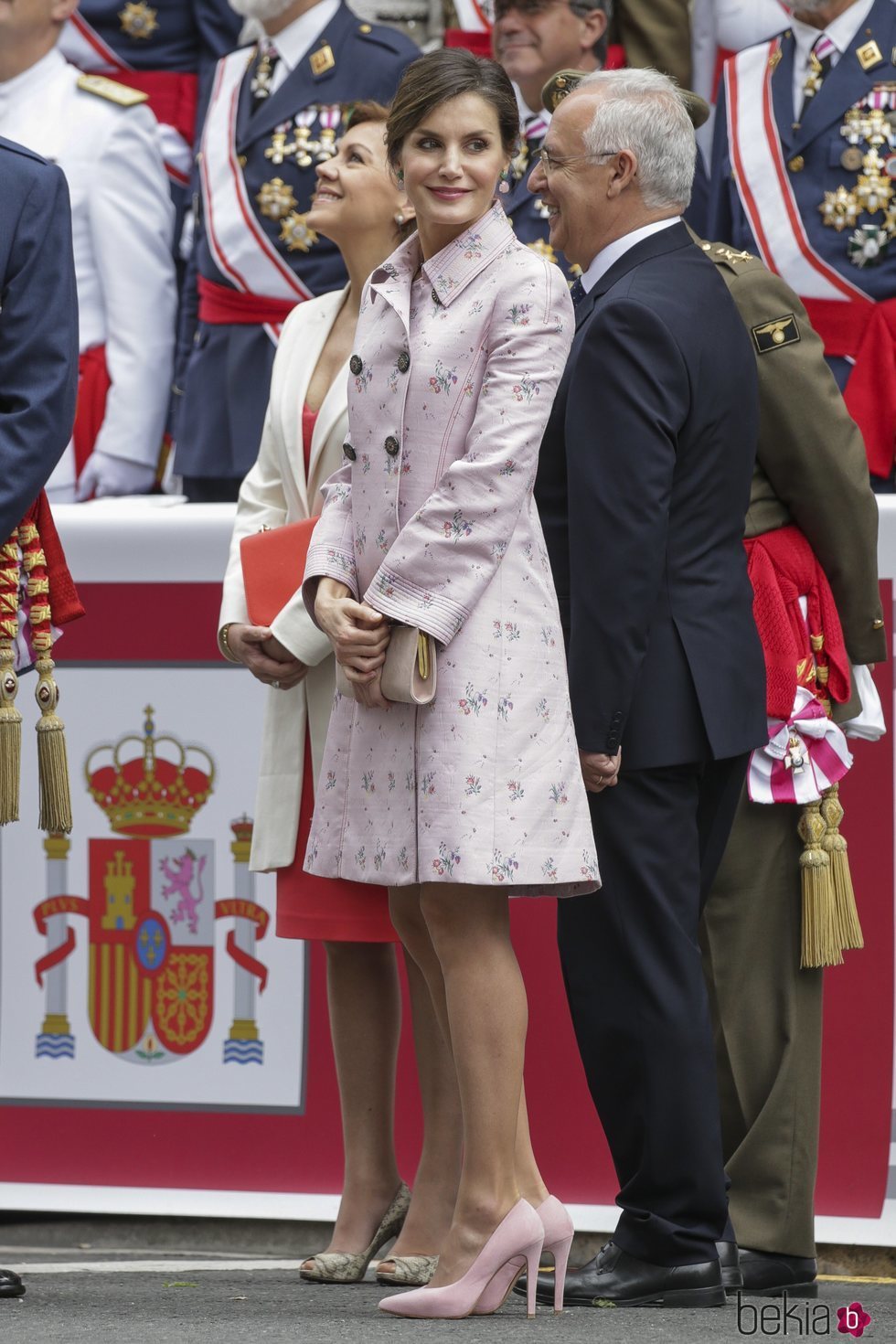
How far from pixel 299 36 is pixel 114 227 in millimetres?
597

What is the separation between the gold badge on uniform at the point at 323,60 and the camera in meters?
4.86

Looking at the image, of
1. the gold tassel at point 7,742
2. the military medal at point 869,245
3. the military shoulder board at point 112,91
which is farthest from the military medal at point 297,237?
the gold tassel at point 7,742

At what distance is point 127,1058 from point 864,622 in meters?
1.51

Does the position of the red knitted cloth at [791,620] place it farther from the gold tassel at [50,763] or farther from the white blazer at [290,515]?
the gold tassel at [50,763]

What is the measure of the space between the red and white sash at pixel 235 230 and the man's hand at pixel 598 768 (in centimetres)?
216

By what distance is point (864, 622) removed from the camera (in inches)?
134

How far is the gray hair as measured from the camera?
9.94 feet

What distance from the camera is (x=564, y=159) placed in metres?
3.07

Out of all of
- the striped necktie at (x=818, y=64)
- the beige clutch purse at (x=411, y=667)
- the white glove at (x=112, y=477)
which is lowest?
the beige clutch purse at (x=411, y=667)

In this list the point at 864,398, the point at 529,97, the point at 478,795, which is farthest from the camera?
the point at 529,97

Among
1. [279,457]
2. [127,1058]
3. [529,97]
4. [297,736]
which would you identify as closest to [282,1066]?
[127,1058]

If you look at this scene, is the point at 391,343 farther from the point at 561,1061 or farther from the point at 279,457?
the point at 561,1061

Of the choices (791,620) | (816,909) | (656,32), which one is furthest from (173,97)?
(816,909)

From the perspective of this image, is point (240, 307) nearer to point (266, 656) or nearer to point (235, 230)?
point (235, 230)
